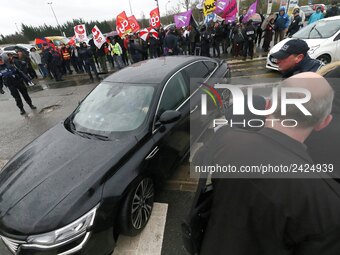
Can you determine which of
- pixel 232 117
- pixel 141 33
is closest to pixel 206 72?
pixel 232 117

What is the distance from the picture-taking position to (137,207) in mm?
2438

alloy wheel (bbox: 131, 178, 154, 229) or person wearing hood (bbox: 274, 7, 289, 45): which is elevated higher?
person wearing hood (bbox: 274, 7, 289, 45)

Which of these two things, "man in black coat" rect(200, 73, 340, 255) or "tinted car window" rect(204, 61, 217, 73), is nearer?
"man in black coat" rect(200, 73, 340, 255)

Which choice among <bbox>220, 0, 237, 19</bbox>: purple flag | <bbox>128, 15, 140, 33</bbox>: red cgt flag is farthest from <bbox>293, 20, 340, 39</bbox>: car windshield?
<bbox>128, 15, 140, 33</bbox>: red cgt flag

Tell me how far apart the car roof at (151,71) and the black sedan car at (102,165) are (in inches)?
0.7

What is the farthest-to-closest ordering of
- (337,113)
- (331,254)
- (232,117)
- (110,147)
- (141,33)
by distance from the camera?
(141,33), (110,147), (232,117), (337,113), (331,254)

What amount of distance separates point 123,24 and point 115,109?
9.39m

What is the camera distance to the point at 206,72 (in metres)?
4.19

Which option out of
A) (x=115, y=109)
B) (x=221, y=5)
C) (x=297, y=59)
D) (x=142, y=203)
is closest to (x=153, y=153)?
(x=142, y=203)

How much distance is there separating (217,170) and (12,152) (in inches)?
213

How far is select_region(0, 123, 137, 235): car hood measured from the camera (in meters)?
1.92

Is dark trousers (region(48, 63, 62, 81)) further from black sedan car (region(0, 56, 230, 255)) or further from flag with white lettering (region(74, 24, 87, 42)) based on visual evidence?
black sedan car (region(0, 56, 230, 255))

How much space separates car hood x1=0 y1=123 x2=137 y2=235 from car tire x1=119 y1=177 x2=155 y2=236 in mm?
353

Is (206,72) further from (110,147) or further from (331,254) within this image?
(331,254)
